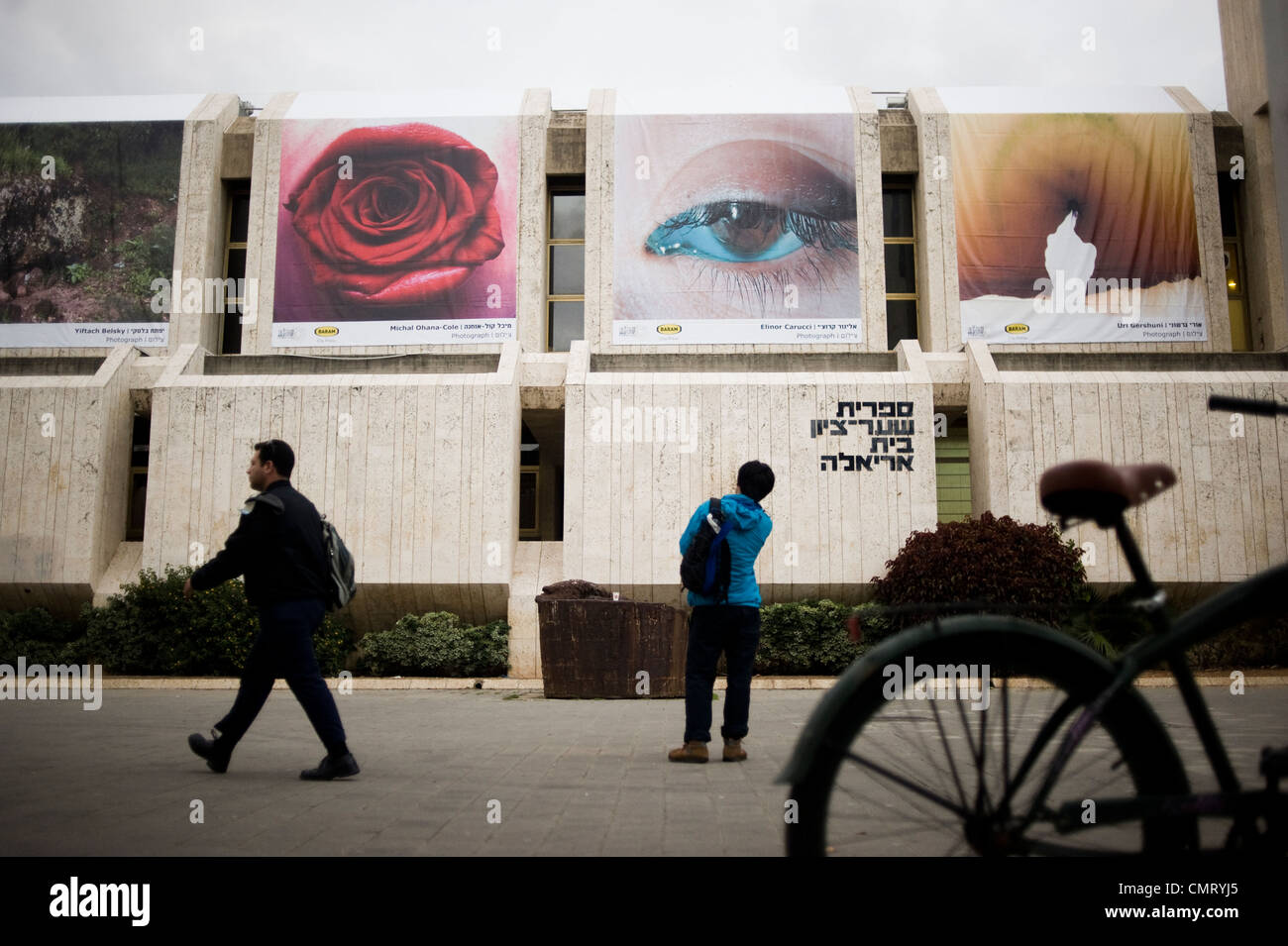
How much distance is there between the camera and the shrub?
575 inches

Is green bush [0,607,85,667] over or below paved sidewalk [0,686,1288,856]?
over

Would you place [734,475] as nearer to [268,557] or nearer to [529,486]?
[529,486]

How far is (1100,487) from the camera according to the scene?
2.27 m

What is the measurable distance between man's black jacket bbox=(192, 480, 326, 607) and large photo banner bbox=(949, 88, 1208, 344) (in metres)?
17.7

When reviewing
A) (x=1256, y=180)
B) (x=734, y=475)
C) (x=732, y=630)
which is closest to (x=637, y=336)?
(x=734, y=475)

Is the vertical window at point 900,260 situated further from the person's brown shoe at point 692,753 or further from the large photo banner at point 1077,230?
the person's brown shoe at point 692,753

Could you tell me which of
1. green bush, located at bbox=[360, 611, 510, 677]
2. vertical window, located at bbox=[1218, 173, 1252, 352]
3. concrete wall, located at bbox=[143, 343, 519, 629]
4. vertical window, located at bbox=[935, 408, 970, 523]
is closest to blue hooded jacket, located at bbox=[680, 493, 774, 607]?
green bush, located at bbox=[360, 611, 510, 677]

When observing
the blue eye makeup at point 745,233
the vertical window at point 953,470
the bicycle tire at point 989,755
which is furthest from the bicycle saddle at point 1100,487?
the vertical window at point 953,470

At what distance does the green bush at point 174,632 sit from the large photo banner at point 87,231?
755cm

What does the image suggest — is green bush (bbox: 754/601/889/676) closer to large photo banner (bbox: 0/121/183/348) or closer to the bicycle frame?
the bicycle frame
